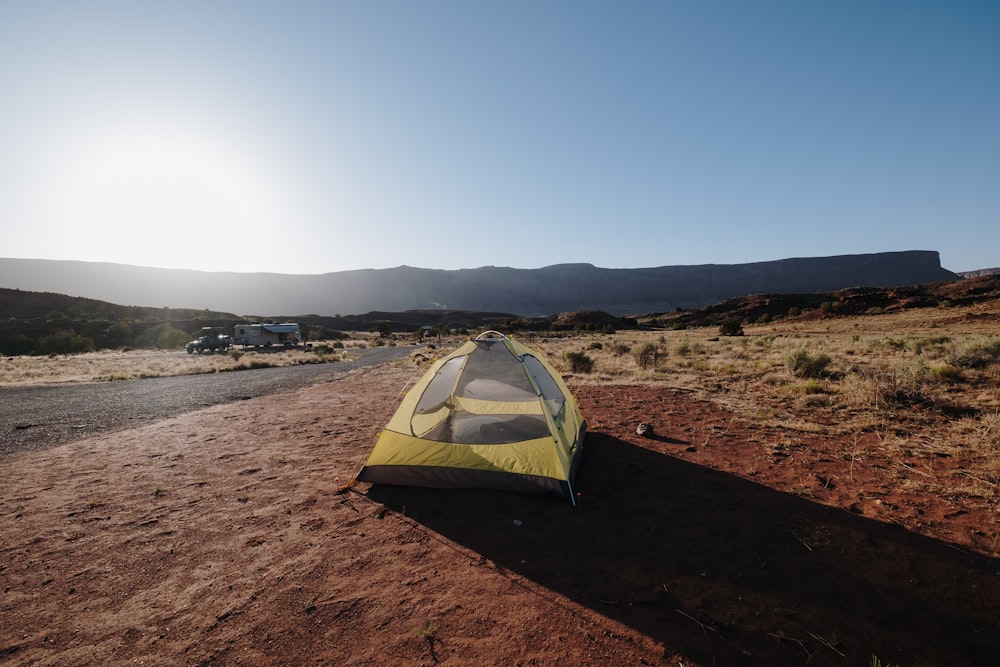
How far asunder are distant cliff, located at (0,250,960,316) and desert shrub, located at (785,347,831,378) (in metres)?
123

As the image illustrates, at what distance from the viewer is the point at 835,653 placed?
2938mm

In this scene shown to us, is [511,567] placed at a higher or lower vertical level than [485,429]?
lower

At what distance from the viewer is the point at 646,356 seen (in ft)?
55.2

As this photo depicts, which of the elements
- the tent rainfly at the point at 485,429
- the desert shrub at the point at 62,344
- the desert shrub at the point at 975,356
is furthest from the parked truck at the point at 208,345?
the desert shrub at the point at 975,356

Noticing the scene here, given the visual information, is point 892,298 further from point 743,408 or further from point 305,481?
point 305,481

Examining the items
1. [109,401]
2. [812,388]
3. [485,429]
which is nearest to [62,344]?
[109,401]

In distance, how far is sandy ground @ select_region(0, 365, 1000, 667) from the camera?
3.13m

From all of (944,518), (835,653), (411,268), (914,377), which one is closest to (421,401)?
(835,653)

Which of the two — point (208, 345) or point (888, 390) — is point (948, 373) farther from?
point (208, 345)

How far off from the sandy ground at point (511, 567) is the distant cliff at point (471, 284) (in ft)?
430

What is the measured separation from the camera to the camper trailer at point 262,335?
43.6 meters

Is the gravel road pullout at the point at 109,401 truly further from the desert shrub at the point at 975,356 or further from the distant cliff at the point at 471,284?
the distant cliff at the point at 471,284

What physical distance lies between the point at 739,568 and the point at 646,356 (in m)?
13.5

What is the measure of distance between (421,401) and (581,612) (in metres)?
4.26
